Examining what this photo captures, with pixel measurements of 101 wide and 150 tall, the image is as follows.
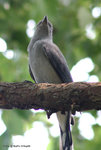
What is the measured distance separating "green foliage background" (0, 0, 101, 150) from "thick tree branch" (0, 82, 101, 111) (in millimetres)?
1475

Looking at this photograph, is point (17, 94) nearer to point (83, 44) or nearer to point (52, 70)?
point (52, 70)

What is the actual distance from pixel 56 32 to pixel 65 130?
7.93 feet

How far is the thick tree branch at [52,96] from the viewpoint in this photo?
373 centimetres

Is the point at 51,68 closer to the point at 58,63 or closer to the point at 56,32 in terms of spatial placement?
the point at 58,63

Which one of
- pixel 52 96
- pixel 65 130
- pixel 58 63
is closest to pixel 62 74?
pixel 58 63

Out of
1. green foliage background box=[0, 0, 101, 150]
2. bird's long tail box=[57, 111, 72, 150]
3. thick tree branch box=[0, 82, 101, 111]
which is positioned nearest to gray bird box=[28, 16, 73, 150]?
bird's long tail box=[57, 111, 72, 150]

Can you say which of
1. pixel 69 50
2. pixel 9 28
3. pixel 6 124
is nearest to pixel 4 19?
pixel 9 28

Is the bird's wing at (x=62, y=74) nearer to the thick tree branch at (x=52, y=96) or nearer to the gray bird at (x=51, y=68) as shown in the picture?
the gray bird at (x=51, y=68)

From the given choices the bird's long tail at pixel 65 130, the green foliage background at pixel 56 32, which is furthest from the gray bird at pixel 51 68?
the green foliage background at pixel 56 32

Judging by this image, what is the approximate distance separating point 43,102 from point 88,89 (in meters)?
0.61

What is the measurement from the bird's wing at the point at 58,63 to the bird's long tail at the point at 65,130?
2.07 feet

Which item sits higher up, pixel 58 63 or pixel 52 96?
pixel 58 63

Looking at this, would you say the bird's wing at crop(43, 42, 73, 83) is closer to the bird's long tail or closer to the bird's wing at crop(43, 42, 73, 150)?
the bird's wing at crop(43, 42, 73, 150)

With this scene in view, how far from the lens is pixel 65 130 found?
5277 millimetres
